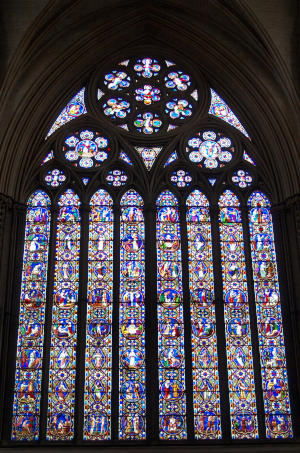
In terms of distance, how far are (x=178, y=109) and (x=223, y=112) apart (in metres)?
0.95

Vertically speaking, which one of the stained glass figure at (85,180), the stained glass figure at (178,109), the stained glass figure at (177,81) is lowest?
the stained glass figure at (85,180)

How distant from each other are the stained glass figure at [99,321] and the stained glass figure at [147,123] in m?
1.69

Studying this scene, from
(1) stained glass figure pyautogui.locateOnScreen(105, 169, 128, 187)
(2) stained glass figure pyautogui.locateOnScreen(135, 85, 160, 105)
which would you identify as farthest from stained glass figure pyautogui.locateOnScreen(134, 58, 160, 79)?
(1) stained glass figure pyautogui.locateOnScreen(105, 169, 128, 187)

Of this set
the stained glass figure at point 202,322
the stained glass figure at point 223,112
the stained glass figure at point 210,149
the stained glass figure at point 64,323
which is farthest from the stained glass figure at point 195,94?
the stained glass figure at point 64,323

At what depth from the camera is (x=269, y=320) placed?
513 inches

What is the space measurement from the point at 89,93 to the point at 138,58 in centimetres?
151

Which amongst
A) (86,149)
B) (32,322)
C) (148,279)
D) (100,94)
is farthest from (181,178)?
(32,322)

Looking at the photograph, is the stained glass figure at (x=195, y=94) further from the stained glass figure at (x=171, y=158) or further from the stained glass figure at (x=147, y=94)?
the stained glass figure at (x=171, y=158)

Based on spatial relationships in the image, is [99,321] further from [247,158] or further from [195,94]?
[195,94]

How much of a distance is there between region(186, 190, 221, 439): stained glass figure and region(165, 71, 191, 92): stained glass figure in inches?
103

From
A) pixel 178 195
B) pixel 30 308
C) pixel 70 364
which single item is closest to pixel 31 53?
pixel 178 195

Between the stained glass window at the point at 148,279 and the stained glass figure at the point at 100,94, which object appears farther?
the stained glass figure at the point at 100,94

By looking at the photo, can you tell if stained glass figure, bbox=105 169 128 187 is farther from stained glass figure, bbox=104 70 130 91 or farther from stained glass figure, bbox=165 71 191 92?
stained glass figure, bbox=165 71 191 92

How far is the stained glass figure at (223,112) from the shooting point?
15.0 m
